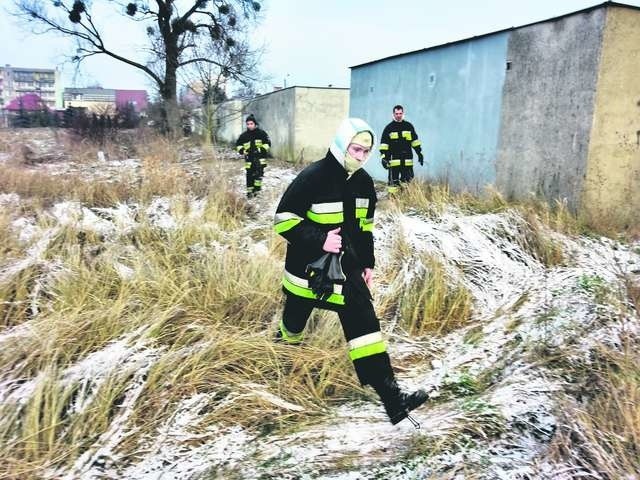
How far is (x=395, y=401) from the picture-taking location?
8.56ft

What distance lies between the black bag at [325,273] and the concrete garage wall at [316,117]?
47.6 ft

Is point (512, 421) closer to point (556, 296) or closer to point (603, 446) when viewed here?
point (603, 446)

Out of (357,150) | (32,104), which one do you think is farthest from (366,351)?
(32,104)

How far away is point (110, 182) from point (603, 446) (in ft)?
22.6

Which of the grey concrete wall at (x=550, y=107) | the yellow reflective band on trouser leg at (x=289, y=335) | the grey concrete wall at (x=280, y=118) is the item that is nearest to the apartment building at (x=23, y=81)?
the grey concrete wall at (x=280, y=118)

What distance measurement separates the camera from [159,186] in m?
6.99

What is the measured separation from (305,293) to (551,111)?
221 inches

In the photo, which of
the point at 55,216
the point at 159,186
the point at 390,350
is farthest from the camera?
the point at 159,186

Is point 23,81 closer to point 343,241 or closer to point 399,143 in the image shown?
point 399,143

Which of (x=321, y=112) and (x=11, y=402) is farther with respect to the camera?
(x=321, y=112)

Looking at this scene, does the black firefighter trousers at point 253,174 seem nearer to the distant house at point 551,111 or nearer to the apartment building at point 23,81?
the distant house at point 551,111

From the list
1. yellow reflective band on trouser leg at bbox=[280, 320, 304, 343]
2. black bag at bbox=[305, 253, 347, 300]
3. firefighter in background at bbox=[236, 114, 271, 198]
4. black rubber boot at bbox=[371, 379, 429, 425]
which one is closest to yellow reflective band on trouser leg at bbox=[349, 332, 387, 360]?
black rubber boot at bbox=[371, 379, 429, 425]

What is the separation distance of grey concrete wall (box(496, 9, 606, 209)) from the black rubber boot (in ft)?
16.4

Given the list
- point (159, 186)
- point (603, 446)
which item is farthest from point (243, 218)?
point (603, 446)
